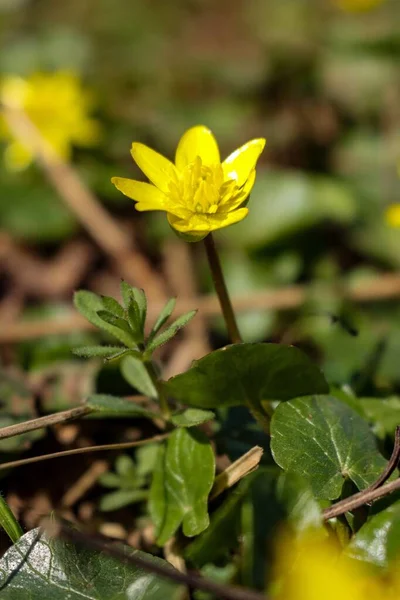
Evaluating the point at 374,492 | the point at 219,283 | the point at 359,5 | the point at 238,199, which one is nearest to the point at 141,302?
the point at 219,283

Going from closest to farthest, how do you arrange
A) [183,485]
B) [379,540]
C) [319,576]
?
[319,576]
[379,540]
[183,485]

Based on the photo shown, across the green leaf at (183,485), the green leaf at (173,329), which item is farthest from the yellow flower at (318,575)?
the green leaf at (173,329)

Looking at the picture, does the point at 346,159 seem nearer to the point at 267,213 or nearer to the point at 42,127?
the point at 267,213

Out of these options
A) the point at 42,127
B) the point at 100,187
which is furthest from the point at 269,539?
the point at 42,127

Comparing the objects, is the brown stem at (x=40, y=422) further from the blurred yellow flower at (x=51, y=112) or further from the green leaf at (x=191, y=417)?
the blurred yellow flower at (x=51, y=112)

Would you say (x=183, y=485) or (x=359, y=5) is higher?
(x=359, y=5)

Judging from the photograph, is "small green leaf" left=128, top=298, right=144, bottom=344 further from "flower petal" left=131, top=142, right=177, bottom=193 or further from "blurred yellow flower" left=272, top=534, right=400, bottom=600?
"blurred yellow flower" left=272, top=534, right=400, bottom=600

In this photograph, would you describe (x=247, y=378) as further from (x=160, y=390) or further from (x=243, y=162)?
(x=243, y=162)
